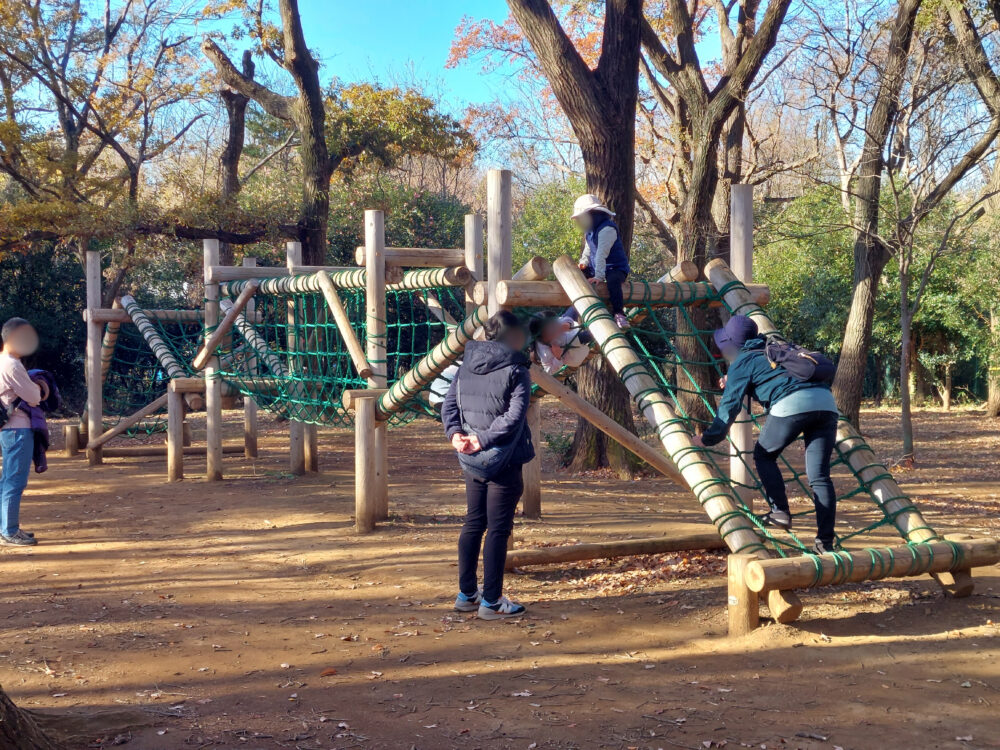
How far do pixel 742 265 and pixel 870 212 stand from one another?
6.24 metres

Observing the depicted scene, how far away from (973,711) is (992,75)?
32.5 feet

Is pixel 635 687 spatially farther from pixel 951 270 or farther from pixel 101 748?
pixel 951 270

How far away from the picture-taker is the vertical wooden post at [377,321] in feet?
23.0

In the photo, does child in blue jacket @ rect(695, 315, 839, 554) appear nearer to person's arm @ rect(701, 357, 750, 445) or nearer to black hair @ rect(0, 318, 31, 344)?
person's arm @ rect(701, 357, 750, 445)

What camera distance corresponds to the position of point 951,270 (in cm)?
1719

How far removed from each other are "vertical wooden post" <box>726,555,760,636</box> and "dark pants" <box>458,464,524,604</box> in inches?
44.2

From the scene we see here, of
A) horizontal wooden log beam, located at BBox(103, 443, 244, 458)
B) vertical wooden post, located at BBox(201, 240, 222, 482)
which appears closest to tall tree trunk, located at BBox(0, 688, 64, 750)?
vertical wooden post, located at BBox(201, 240, 222, 482)

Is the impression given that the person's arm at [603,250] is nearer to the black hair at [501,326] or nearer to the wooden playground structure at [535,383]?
the wooden playground structure at [535,383]

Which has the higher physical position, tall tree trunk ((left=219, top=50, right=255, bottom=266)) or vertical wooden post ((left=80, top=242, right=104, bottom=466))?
tall tree trunk ((left=219, top=50, right=255, bottom=266))

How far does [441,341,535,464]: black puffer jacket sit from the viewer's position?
4488 mm

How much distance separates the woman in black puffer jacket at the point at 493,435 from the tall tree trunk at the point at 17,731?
2211 millimetres

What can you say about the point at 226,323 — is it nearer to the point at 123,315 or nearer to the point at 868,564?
the point at 123,315

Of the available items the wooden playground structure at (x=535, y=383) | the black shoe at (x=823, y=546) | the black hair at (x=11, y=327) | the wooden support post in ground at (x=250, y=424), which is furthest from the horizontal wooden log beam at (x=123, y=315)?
the black shoe at (x=823, y=546)

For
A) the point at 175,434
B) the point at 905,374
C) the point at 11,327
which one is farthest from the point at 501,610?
the point at 905,374
